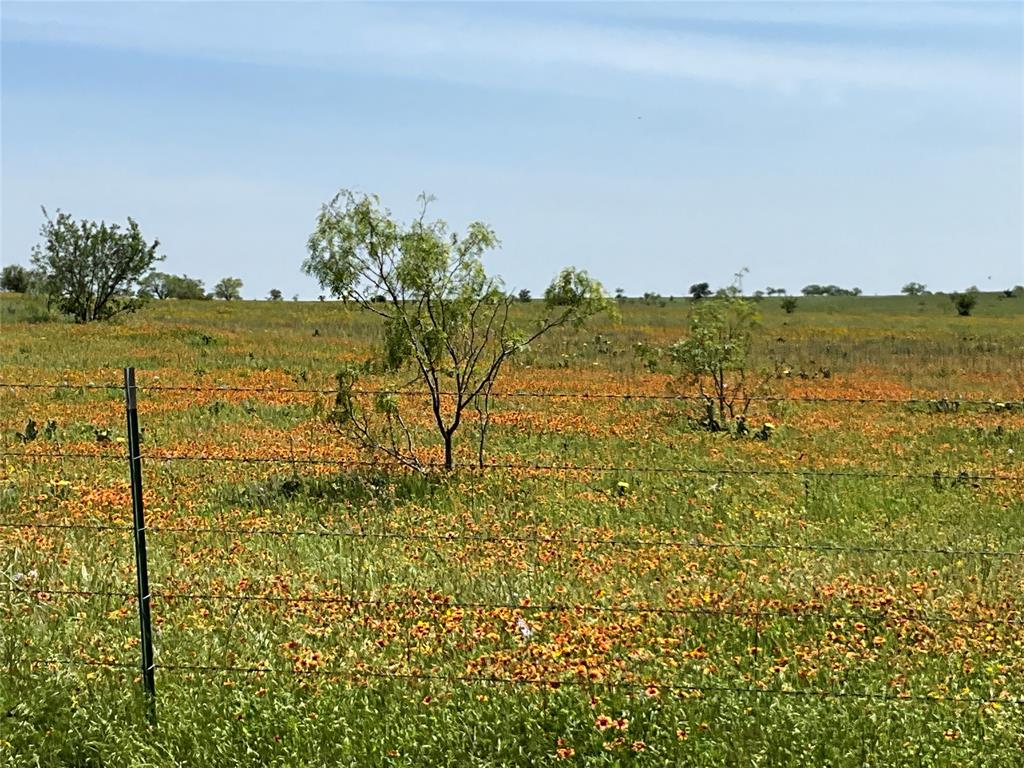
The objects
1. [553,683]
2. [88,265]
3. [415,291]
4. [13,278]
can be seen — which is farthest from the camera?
[13,278]

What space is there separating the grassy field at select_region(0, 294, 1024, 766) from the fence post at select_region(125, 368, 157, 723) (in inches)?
5.3

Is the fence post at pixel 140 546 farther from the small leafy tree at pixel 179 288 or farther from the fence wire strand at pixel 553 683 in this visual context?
the small leafy tree at pixel 179 288

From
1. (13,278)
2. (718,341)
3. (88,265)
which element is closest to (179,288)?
(13,278)

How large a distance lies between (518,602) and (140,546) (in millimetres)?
2794

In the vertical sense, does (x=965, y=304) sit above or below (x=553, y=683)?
above

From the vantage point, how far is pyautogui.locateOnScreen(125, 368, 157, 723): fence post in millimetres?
4871

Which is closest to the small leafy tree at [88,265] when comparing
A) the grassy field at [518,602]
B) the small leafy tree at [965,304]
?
the grassy field at [518,602]

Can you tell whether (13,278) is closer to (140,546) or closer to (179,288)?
(179,288)

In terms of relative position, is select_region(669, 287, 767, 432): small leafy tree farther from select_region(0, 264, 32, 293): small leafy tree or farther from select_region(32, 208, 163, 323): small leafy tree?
select_region(0, 264, 32, 293): small leafy tree

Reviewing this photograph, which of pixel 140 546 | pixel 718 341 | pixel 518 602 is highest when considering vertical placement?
pixel 718 341

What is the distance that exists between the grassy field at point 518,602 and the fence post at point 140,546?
0.44 ft

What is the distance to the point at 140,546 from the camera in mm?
4918

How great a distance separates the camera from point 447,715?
16.2ft

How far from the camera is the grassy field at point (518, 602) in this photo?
482 centimetres
